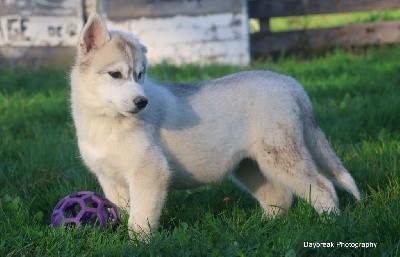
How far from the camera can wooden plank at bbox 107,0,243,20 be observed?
1119 cm

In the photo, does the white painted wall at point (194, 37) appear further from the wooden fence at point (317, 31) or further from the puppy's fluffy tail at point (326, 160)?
the puppy's fluffy tail at point (326, 160)

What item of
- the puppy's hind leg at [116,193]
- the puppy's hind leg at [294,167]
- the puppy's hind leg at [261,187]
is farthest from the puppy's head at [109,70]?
the puppy's hind leg at [261,187]

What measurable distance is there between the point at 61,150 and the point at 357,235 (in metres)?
3.15

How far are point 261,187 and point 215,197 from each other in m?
0.36

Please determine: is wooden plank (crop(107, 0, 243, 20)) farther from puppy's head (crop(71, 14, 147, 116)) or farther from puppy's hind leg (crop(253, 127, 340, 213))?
puppy's hind leg (crop(253, 127, 340, 213))

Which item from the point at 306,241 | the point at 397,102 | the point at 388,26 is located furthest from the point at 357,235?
the point at 388,26

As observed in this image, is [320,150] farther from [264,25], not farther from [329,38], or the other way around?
[329,38]

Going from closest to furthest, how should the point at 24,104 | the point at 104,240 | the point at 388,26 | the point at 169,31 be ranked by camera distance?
the point at 104,240 < the point at 24,104 < the point at 169,31 < the point at 388,26

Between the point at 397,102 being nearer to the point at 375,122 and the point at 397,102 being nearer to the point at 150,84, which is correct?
the point at 375,122

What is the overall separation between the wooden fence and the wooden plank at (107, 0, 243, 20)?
2.43 ft

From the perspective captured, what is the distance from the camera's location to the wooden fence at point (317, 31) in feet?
39.6

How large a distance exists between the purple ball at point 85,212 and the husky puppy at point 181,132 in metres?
0.15

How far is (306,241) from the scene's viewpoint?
389 centimetres

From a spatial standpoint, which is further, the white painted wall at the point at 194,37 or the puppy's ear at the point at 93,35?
the white painted wall at the point at 194,37
